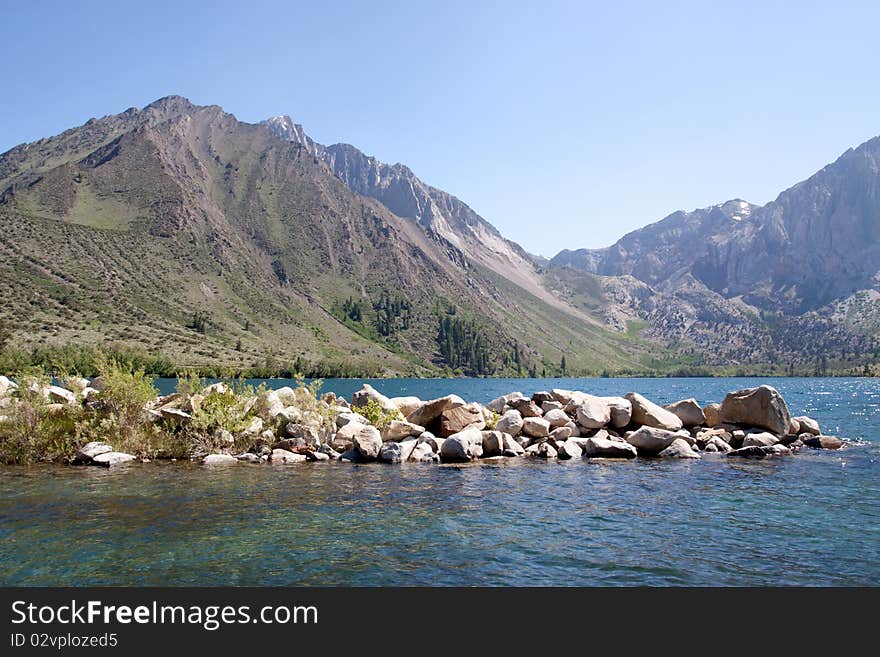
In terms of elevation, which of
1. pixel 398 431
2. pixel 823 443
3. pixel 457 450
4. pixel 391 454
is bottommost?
pixel 823 443

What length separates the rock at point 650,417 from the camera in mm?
35719

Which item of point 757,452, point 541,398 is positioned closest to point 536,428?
point 541,398

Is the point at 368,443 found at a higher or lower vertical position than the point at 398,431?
lower

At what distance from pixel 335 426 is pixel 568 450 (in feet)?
45.5

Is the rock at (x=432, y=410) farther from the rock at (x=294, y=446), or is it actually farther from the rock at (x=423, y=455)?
the rock at (x=294, y=446)

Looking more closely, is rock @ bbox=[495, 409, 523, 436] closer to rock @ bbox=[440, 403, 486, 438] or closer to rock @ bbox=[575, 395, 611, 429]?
rock @ bbox=[440, 403, 486, 438]

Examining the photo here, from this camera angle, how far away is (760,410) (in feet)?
120

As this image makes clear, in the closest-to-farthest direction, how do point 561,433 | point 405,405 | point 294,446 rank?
1. point 294,446
2. point 561,433
3. point 405,405

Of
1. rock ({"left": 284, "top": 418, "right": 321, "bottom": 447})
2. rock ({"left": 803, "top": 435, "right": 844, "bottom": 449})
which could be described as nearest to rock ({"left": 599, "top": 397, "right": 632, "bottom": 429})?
rock ({"left": 803, "top": 435, "right": 844, "bottom": 449})

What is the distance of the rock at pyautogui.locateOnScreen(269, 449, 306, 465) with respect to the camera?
29.3 m

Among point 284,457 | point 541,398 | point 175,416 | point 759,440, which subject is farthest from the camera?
point 541,398

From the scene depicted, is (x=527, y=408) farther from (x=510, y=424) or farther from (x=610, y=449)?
(x=610, y=449)
